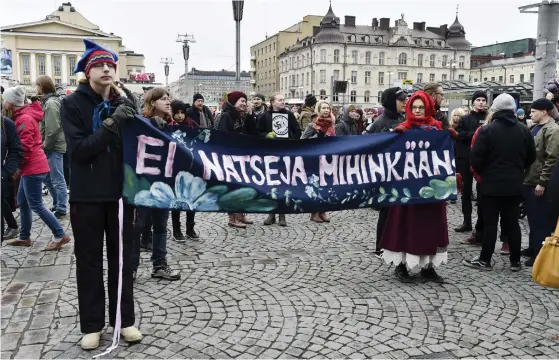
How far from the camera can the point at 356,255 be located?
6426 mm

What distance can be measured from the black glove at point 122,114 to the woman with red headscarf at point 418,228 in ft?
8.90

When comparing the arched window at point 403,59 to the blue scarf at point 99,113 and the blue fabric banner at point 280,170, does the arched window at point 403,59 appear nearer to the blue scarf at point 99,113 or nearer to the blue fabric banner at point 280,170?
the blue fabric banner at point 280,170

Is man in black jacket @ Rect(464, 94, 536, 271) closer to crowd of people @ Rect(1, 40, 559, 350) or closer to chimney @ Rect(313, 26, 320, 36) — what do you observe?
crowd of people @ Rect(1, 40, 559, 350)

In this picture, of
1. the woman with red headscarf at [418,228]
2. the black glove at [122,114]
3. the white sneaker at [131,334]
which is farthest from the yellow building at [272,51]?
the white sneaker at [131,334]

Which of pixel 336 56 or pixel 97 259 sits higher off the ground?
pixel 336 56

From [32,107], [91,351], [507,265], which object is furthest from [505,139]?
[32,107]

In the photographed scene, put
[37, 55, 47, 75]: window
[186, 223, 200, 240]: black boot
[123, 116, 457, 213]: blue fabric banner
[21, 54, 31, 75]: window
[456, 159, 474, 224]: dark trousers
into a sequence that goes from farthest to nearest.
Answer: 1. [37, 55, 47, 75]: window
2. [21, 54, 31, 75]: window
3. [456, 159, 474, 224]: dark trousers
4. [186, 223, 200, 240]: black boot
5. [123, 116, 457, 213]: blue fabric banner

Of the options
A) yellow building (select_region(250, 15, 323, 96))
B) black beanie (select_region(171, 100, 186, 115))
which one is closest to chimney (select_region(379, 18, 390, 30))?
yellow building (select_region(250, 15, 323, 96))

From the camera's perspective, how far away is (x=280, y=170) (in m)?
4.59

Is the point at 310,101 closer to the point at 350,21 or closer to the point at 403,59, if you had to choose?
the point at 403,59

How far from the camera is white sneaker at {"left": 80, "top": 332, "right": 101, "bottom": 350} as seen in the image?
3.74m

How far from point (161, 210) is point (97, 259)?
5.04 ft

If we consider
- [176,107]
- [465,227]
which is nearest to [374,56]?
[465,227]

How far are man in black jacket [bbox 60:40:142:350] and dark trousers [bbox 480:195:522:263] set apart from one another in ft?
13.5
